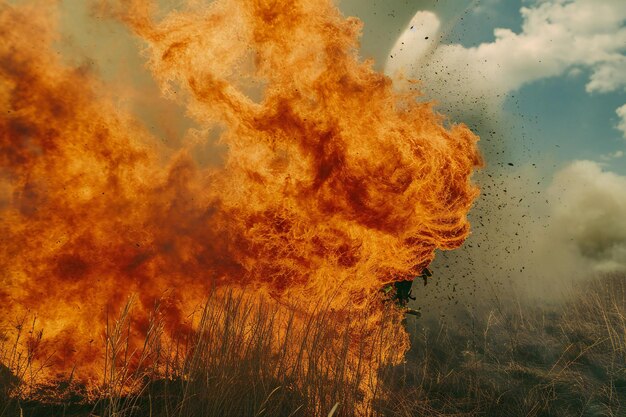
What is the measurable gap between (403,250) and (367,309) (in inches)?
49.9

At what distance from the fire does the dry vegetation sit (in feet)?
3.03

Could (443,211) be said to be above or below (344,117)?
below

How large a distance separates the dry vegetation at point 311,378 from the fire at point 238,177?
3.03ft

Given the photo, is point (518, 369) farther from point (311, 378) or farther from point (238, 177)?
point (238, 177)

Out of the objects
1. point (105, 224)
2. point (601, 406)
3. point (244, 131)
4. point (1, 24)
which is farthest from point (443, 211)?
point (1, 24)

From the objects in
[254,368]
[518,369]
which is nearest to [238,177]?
[254,368]

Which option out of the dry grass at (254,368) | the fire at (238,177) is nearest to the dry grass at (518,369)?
the dry grass at (254,368)

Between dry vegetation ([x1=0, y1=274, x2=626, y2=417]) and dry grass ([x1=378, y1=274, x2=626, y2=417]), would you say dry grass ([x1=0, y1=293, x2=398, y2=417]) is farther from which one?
dry grass ([x1=378, y1=274, x2=626, y2=417])

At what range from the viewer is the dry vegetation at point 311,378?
4867 mm

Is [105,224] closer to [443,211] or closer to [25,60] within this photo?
[25,60]

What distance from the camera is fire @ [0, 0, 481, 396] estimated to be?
6.95m

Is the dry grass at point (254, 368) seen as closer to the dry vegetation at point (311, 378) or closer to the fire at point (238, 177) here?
the dry vegetation at point (311, 378)

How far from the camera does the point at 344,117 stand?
714 centimetres

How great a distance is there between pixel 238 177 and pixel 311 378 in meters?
3.93
